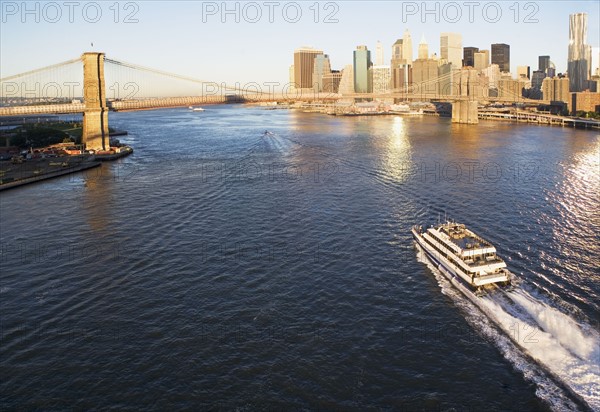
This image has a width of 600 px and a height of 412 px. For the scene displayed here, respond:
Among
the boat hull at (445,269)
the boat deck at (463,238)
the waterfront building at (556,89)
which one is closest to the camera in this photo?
the boat hull at (445,269)

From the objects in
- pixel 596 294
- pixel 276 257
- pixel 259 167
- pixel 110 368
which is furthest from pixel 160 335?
pixel 259 167

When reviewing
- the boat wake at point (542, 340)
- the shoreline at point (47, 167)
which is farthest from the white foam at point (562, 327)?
the shoreline at point (47, 167)

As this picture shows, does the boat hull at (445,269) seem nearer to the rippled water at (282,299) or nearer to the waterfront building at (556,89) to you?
the rippled water at (282,299)

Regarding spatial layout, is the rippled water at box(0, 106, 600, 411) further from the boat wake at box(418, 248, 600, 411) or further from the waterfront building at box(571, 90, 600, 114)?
the waterfront building at box(571, 90, 600, 114)

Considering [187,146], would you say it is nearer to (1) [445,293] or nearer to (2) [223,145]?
(2) [223,145]

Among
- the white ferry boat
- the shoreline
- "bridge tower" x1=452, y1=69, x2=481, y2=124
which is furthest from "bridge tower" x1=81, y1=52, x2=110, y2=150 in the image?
"bridge tower" x1=452, y1=69, x2=481, y2=124

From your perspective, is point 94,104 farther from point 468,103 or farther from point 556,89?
point 556,89
